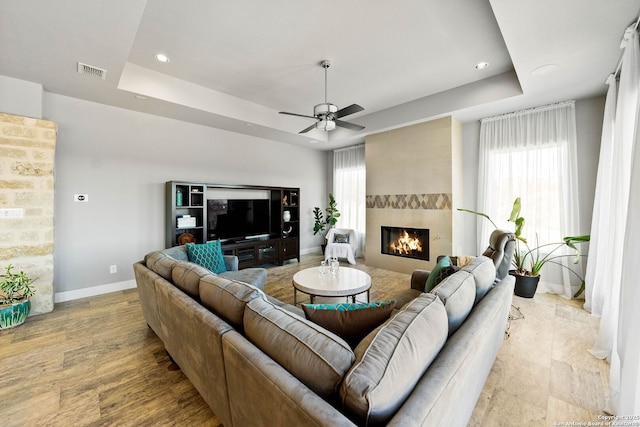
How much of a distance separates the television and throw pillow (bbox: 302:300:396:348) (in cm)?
378

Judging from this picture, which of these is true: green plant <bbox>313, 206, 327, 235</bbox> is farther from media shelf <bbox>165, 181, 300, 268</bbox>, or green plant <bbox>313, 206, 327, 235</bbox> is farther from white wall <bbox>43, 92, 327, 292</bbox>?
white wall <bbox>43, 92, 327, 292</bbox>

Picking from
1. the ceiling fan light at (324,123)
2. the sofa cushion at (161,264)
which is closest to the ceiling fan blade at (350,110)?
the ceiling fan light at (324,123)

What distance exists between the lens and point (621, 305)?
1619mm

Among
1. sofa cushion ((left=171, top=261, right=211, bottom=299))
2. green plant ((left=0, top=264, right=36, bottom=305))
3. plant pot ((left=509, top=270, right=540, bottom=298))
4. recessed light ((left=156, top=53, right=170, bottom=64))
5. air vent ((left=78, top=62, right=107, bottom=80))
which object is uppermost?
recessed light ((left=156, top=53, right=170, bottom=64))

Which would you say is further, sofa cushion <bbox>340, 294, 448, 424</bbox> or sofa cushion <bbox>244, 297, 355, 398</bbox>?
sofa cushion <bbox>244, 297, 355, 398</bbox>

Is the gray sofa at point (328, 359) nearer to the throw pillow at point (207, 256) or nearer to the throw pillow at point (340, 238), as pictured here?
the throw pillow at point (207, 256)

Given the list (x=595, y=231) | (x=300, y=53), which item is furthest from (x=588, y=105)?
(x=300, y=53)

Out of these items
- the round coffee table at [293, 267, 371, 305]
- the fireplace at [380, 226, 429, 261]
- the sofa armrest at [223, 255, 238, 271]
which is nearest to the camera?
the round coffee table at [293, 267, 371, 305]

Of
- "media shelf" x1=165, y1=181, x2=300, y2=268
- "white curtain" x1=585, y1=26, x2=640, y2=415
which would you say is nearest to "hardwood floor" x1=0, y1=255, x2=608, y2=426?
"white curtain" x1=585, y1=26, x2=640, y2=415

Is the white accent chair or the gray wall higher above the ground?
the gray wall

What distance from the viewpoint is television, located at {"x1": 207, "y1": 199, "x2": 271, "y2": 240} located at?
4656mm

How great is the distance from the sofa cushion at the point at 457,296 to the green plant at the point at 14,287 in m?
4.08

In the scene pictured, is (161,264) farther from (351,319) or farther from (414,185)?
(414,185)

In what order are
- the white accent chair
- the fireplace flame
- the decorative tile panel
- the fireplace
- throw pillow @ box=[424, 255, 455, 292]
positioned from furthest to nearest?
1. the white accent chair
2. the fireplace flame
3. the fireplace
4. the decorative tile panel
5. throw pillow @ box=[424, 255, 455, 292]
